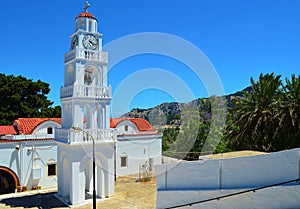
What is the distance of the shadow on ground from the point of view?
1365 cm

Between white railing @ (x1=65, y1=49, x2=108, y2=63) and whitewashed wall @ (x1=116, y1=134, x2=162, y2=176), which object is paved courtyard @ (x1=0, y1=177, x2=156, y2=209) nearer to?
whitewashed wall @ (x1=116, y1=134, x2=162, y2=176)

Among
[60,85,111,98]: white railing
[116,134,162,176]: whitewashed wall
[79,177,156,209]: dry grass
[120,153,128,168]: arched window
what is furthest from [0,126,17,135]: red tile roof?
[120,153,128,168]: arched window

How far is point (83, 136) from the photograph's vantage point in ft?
45.4

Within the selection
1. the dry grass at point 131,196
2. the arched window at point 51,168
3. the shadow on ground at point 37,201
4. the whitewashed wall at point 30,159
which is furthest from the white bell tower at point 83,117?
the arched window at point 51,168

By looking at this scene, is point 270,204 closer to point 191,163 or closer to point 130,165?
point 191,163

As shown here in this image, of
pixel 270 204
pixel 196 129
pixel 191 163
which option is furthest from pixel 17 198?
pixel 270 204

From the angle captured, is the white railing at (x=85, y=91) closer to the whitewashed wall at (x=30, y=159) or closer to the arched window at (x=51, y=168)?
the whitewashed wall at (x=30, y=159)

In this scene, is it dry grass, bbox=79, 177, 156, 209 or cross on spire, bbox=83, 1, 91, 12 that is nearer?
dry grass, bbox=79, 177, 156, 209

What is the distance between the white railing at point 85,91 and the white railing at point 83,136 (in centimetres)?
189

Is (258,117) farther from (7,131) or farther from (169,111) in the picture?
(7,131)

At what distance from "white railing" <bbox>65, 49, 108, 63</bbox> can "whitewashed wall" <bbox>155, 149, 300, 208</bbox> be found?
8.19 metres

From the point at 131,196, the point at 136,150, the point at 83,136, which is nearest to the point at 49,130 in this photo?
the point at 83,136

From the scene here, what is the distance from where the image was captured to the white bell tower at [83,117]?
44.9 feet

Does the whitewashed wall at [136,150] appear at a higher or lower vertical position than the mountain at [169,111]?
lower
